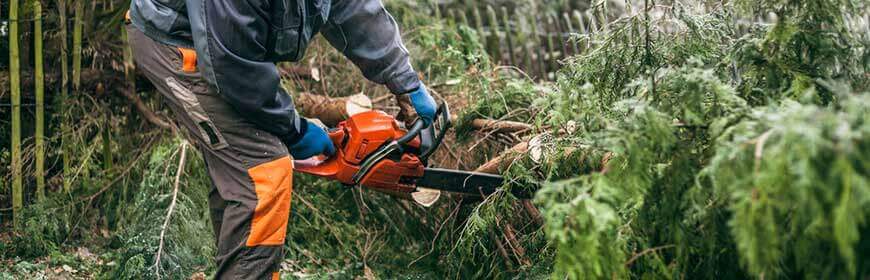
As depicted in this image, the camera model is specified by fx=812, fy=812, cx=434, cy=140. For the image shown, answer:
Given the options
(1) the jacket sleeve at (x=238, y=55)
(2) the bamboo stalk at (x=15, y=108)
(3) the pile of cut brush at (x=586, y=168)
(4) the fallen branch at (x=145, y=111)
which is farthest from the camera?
(4) the fallen branch at (x=145, y=111)

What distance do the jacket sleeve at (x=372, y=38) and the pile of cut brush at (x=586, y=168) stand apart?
1.76 ft

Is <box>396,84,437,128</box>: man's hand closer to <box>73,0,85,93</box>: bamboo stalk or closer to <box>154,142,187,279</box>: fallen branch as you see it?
<box>154,142,187,279</box>: fallen branch

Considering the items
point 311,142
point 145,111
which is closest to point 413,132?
point 311,142

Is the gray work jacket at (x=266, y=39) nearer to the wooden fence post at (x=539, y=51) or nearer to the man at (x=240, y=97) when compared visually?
the man at (x=240, y=97)

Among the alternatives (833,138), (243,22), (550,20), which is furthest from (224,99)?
(550,20)

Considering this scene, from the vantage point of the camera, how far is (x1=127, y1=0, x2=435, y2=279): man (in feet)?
9.04

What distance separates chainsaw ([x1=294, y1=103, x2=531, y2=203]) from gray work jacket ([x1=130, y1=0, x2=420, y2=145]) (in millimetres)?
192

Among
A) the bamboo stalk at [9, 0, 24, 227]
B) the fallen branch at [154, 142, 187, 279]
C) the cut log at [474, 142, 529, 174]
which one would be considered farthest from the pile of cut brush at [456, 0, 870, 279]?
the bamboo stalk at [9, 0, 24, 227]

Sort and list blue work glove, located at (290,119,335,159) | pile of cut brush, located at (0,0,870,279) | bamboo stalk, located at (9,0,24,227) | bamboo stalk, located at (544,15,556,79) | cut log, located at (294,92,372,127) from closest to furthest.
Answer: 1. pile of cut brush, located at (0,0,870,279)
2. blue work glove, located at (290,119,335,159)
3. bamboo stalk, located at (9,0,24,227)
4. cut log, located at (294,92,372,127)
5. bamboo stalk, located at (544,15,556,79)

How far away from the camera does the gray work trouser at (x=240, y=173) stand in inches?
114

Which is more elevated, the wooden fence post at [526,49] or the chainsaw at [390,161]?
the chainsaw at [390,161]

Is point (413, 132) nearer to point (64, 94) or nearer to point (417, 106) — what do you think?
point (417, 106)

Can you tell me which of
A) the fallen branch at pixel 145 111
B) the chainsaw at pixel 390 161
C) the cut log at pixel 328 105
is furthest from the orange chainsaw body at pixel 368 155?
the fallen branch at pixel 145 111

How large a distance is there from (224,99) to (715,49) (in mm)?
1730
